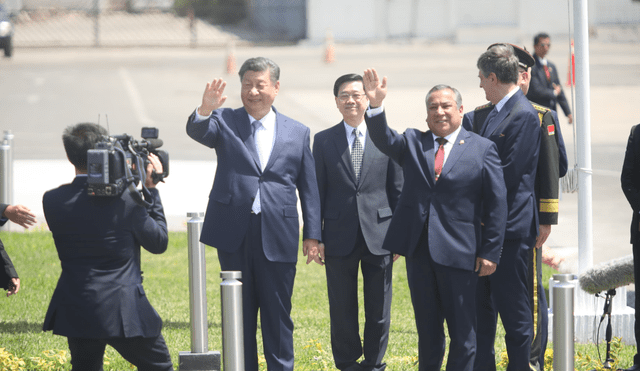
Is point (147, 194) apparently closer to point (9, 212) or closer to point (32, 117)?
point (9, 212)

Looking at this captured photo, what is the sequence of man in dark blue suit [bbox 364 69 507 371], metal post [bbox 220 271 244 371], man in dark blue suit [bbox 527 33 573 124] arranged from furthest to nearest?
man in dark blue suit [bbox 527 33 573 124], man in dark blue suit [bbox 364 69 507 371], metal post [bbox 220 271 244 371]

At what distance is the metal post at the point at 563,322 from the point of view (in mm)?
3895

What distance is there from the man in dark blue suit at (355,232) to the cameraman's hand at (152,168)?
1425mm

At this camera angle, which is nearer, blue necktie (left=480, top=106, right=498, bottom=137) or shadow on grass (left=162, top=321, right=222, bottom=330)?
blue necktie (left=480, top=106, right=498, bottom=137)

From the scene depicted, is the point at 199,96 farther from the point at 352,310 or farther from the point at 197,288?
the point at 352,310

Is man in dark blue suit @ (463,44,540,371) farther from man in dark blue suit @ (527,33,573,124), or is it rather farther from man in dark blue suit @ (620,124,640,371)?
man in dark blue suit @ (527,33,573,124)

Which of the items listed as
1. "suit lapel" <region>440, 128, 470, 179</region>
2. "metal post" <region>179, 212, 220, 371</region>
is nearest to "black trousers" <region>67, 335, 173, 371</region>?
"metal post" <region>179, 212, 220, 371</region>

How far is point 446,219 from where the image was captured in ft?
15.5

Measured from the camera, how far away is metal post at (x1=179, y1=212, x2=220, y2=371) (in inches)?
210

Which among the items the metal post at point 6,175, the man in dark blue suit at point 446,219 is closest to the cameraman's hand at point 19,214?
the man in dark blue suit at point 446,219

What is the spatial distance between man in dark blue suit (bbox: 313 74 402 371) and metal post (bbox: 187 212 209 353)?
0.84 meters

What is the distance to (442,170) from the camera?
186 inches

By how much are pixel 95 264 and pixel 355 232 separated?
1.86m

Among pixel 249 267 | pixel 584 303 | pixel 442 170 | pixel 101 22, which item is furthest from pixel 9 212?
pixel 101 22
